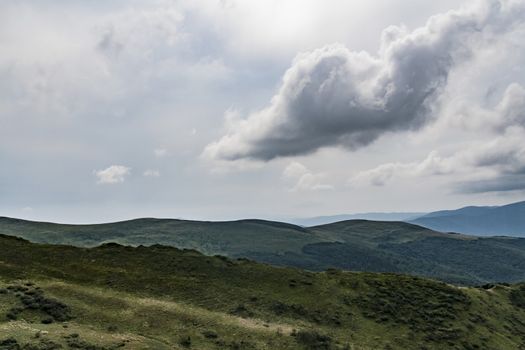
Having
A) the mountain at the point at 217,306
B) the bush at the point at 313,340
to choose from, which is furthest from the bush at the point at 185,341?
the bush at the point at 313,340

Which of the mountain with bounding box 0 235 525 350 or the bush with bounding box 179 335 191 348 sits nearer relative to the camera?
the mountain with bounding box 0 235 525 350

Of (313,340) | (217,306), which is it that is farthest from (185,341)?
(313,340)

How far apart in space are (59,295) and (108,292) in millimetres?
6443

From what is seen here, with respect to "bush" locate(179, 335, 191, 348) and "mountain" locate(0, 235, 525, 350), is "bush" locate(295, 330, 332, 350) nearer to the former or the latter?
"mountain" locate(0, 235, 525, 350)

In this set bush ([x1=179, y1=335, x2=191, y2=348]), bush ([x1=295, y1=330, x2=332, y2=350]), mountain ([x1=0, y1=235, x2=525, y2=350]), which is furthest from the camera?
bush ([x1=295, y1=330, x2=332, y2=350])

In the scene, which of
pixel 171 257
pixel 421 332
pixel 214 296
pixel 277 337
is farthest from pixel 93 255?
pixel 421 332

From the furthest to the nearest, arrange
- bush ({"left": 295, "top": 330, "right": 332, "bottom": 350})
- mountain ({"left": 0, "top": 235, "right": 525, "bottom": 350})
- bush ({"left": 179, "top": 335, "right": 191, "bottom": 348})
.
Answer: bush ({"left": 295, "top": 330, "right": 332, "bottom": 350}) → bush ({"left": 179, "top": 335, "right": 191, "bottom": 348}) → mountain ({"left": 0, "top": 235, "right": 525, "bottom": 350})

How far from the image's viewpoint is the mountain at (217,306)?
43.9 meters

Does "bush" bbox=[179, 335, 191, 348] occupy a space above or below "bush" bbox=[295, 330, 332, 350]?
above

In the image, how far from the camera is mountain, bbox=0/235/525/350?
1727 inches

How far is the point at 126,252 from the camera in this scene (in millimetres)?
79562

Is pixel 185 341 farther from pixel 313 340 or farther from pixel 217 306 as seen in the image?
pixel 313 340

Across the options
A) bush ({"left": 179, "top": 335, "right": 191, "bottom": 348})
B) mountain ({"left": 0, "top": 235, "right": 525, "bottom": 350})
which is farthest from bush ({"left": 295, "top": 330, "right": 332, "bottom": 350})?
bush ({"left": 179, "top": 335, "right": 191, "bottom": 348})

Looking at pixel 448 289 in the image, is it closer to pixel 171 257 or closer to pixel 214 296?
pixel 214 296
